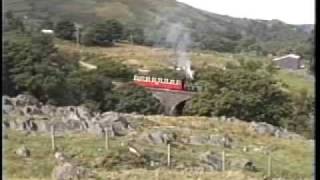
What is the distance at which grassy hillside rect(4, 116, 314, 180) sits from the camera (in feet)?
4.63

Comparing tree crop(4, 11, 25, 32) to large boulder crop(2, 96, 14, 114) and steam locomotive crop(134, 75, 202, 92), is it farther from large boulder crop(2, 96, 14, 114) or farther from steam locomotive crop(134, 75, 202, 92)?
steam locomotive crop(134, 75, 202, 92)

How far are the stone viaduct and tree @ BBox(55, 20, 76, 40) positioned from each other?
0.23m

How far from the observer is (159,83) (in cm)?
145

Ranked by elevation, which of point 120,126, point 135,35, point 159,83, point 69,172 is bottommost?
point 69,172

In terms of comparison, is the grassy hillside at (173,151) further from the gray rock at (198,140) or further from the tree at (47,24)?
the tree at (47,24)

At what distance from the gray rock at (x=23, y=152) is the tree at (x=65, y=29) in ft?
0.90

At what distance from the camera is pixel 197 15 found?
4.66 feet

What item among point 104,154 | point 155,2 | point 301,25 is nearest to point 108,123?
point 104,154

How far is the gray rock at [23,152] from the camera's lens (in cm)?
138

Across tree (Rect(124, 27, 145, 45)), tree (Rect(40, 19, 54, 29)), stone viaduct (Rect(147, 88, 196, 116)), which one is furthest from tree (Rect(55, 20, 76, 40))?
stone viaduct (Rect(147, 88, 196, 116))

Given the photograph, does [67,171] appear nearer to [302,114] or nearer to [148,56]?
[148,56]

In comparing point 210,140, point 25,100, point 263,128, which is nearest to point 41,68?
point 25,100

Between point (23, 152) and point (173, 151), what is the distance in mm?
350

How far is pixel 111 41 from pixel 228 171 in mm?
417
